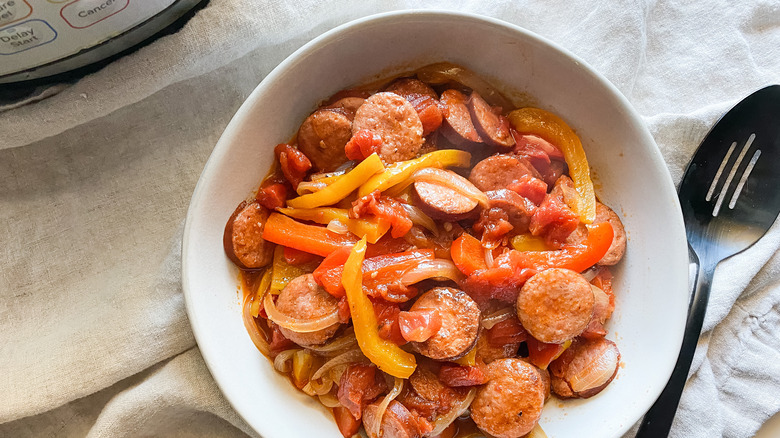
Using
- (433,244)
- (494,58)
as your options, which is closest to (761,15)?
(494,58)

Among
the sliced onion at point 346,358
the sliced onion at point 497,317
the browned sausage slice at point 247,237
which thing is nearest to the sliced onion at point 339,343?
the sliced onion at point 346,358

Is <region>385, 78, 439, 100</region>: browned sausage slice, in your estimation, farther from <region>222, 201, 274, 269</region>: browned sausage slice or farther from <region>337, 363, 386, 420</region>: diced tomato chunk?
<region>337, 363, 386, 420</region>: diced tomato chunk

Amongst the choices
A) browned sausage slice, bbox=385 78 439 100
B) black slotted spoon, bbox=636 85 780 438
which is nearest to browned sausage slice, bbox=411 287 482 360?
browned sausage slice, bbox=385 78 439 100

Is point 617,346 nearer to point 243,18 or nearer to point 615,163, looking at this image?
point 615,163

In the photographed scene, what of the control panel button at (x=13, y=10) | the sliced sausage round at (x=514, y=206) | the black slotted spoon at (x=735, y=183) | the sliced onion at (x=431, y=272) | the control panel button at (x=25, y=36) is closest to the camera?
the control panel button at (x=13, y=10)

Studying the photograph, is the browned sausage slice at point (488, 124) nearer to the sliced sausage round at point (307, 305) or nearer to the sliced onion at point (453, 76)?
the sliced onion at point (453, 76)

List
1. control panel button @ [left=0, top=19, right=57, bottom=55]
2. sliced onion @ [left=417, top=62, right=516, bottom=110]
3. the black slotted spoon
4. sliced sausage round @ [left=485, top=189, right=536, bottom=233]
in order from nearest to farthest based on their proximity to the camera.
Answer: control panel button @ [left=0, top=19, right=57, bottom=55] → sliced sausage round @ [left=485, top=189, right=536, bottom=233] → sliced onion @ [left=417, top=62, right=516, bottom=110] → the black slotted spoon

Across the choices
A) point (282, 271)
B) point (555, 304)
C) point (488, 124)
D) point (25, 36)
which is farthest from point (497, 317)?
point (25, 36)
